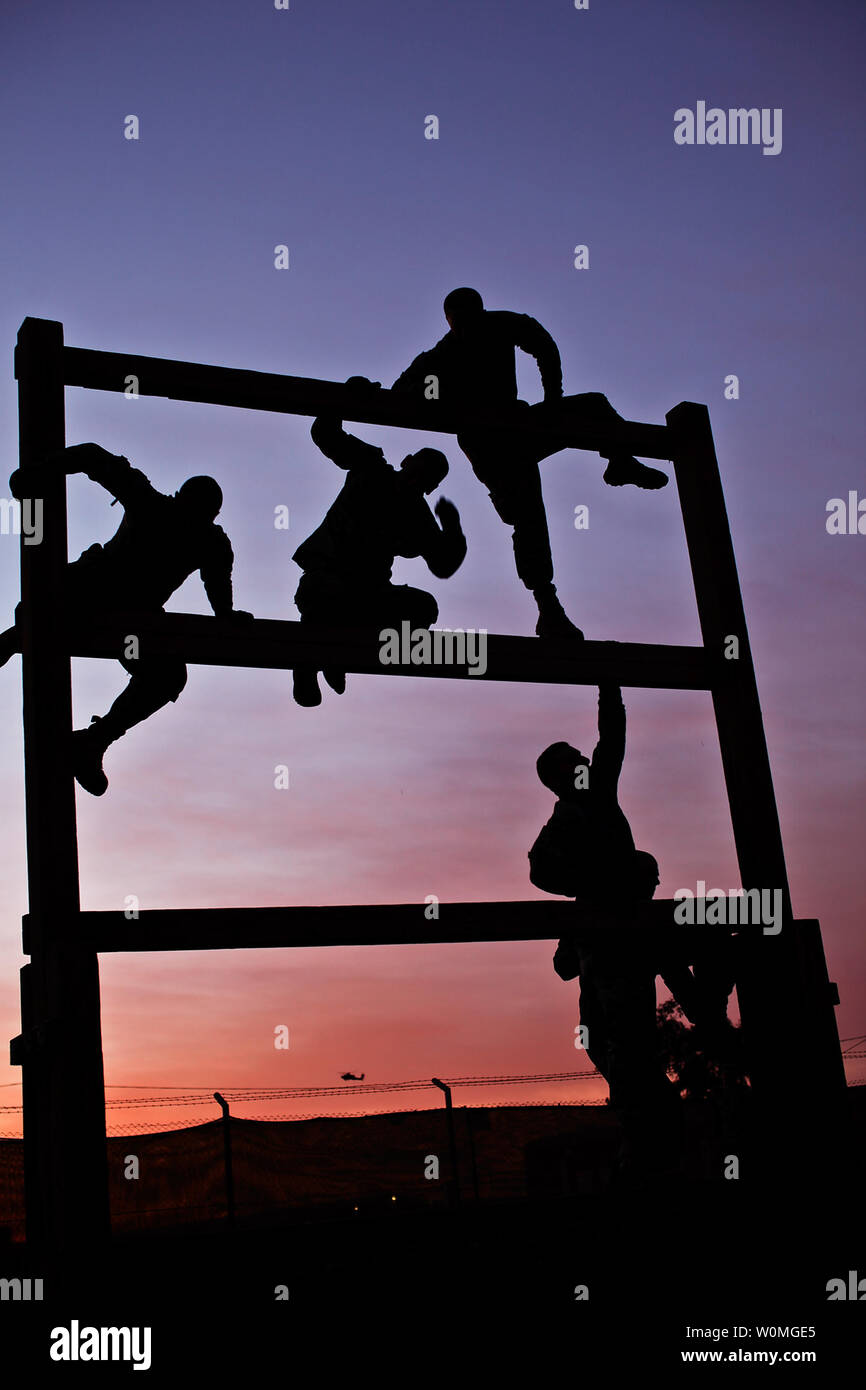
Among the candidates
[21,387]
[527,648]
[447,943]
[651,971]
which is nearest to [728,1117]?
[651,971]

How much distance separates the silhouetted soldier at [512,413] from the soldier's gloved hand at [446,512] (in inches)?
13.3

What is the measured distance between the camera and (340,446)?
529cm

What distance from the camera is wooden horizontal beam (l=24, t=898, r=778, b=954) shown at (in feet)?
12.0

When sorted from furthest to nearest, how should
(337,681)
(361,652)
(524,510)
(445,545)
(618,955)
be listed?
1. (524,510)
2. (445,545)
3. (337,681)
4. (618,955)
5. (361,652)

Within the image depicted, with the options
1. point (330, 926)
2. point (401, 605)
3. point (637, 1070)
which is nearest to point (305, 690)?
point (401, 605)

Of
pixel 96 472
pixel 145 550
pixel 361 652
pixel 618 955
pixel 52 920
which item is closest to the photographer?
pixel 52 920

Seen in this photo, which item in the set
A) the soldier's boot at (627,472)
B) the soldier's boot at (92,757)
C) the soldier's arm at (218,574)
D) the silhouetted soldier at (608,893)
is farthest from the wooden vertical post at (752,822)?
the soldier's boot at (92,757)

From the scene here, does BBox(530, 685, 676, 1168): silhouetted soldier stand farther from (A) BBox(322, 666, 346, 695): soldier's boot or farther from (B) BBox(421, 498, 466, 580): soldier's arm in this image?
(A) BBox(322, 666, 346, 695): soldier's boot

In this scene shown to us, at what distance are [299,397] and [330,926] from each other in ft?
7.53

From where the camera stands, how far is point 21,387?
4.45 metres

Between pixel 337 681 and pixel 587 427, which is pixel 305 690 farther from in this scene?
pixel 587 427

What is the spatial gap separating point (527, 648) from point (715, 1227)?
88.1 inches

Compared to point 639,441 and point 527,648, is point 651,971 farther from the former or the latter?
point 639,441

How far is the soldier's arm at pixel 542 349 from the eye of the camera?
5535 mm
